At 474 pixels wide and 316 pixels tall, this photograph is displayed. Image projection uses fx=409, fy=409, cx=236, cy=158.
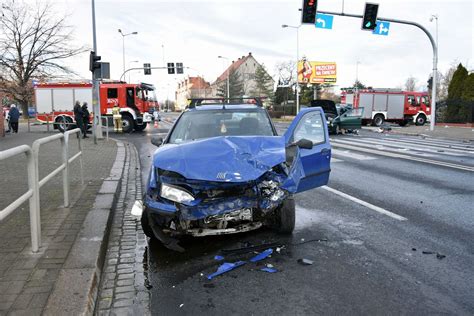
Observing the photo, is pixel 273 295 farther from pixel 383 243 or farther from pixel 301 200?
pixel 301 200

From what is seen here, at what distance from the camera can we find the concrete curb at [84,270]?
3012 mm

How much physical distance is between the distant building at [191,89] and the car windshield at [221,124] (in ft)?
309

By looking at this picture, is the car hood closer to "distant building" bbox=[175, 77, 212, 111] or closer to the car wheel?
the car wheel

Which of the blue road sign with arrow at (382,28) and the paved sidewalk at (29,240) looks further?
the blue road sign with arrow at (382,28)

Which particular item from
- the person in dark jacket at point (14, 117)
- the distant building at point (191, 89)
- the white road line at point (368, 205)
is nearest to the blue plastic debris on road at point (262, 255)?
the white road line at point (368, 205)

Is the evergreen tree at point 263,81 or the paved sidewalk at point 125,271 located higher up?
the evergreen tree at point 263,81

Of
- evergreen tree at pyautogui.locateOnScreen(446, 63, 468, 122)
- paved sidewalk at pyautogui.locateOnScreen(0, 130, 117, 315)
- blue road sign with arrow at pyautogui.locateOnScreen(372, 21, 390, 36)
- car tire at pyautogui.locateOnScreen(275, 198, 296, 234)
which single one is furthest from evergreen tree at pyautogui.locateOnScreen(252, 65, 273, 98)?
car tire at pyautogui.locateOnScreen(275, 198, 296, 234)

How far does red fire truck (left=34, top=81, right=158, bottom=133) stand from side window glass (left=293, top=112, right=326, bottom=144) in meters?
21.4

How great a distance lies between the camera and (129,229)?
543 centimetres

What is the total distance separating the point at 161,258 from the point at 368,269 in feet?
→ 6.98

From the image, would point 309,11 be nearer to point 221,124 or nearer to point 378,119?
point 221,124

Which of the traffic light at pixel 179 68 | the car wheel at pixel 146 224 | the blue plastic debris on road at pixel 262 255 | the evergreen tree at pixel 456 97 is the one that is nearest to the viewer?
the blue plastic debris on road at pixel 262 255

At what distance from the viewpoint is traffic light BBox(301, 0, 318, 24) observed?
64.0 feet

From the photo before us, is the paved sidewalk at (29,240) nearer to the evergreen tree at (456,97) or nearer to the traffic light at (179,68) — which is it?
the evergreen tree at (456,97)
